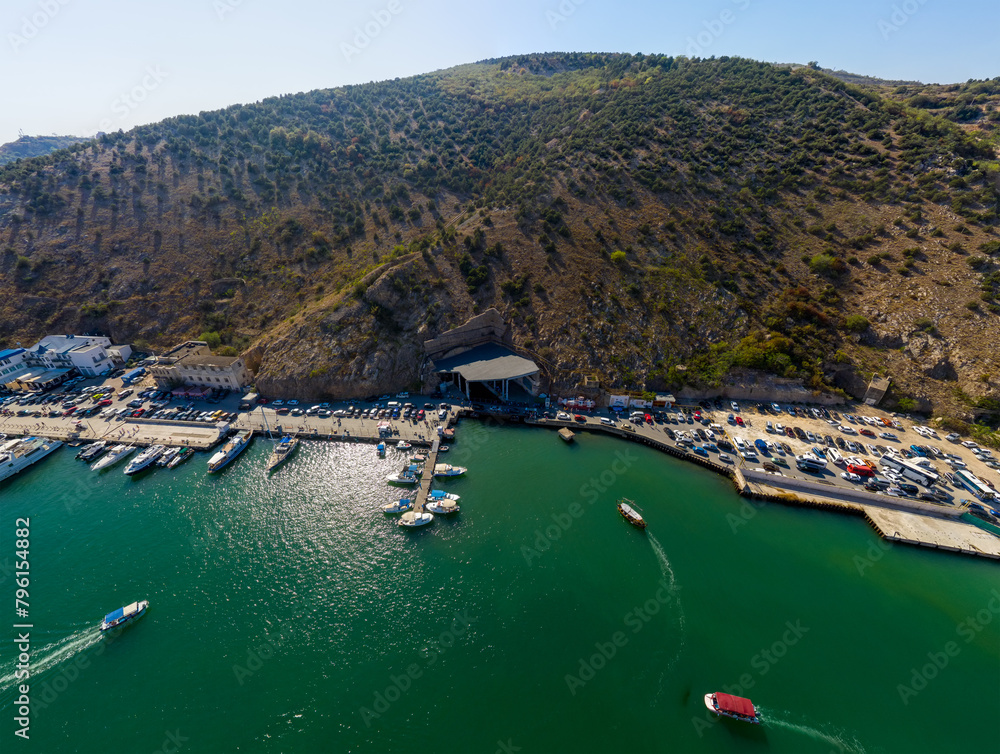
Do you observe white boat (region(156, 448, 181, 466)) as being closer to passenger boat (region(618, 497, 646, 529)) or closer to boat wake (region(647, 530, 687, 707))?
passenger boat (region(618, 497, 646, 529))

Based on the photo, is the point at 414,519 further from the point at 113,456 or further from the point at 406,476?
the point at 113,456

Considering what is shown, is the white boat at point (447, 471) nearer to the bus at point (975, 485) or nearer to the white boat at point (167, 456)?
the white boat at point (167, 456)

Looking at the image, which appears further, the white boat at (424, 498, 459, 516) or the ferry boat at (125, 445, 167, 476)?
the ferry boat at (125, 445, 167, 476)

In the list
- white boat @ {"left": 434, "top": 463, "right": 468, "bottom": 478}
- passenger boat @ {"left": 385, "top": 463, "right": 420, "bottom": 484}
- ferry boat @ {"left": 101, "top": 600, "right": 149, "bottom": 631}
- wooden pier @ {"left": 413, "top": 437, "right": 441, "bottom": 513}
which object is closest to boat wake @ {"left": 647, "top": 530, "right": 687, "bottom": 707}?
white boat @ {"left": 434, "top": 463, "right": 468, "bottom": 478}

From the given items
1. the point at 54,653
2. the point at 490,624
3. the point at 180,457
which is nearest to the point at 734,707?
the point at 490,624

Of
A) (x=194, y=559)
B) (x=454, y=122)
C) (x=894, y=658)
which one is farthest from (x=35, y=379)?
(x=454, y=122)

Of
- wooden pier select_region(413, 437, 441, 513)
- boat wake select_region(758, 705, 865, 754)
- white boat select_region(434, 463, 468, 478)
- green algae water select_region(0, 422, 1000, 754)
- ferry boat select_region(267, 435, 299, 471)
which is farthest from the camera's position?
ferry boat select_region(267, 435, 299, 471)
